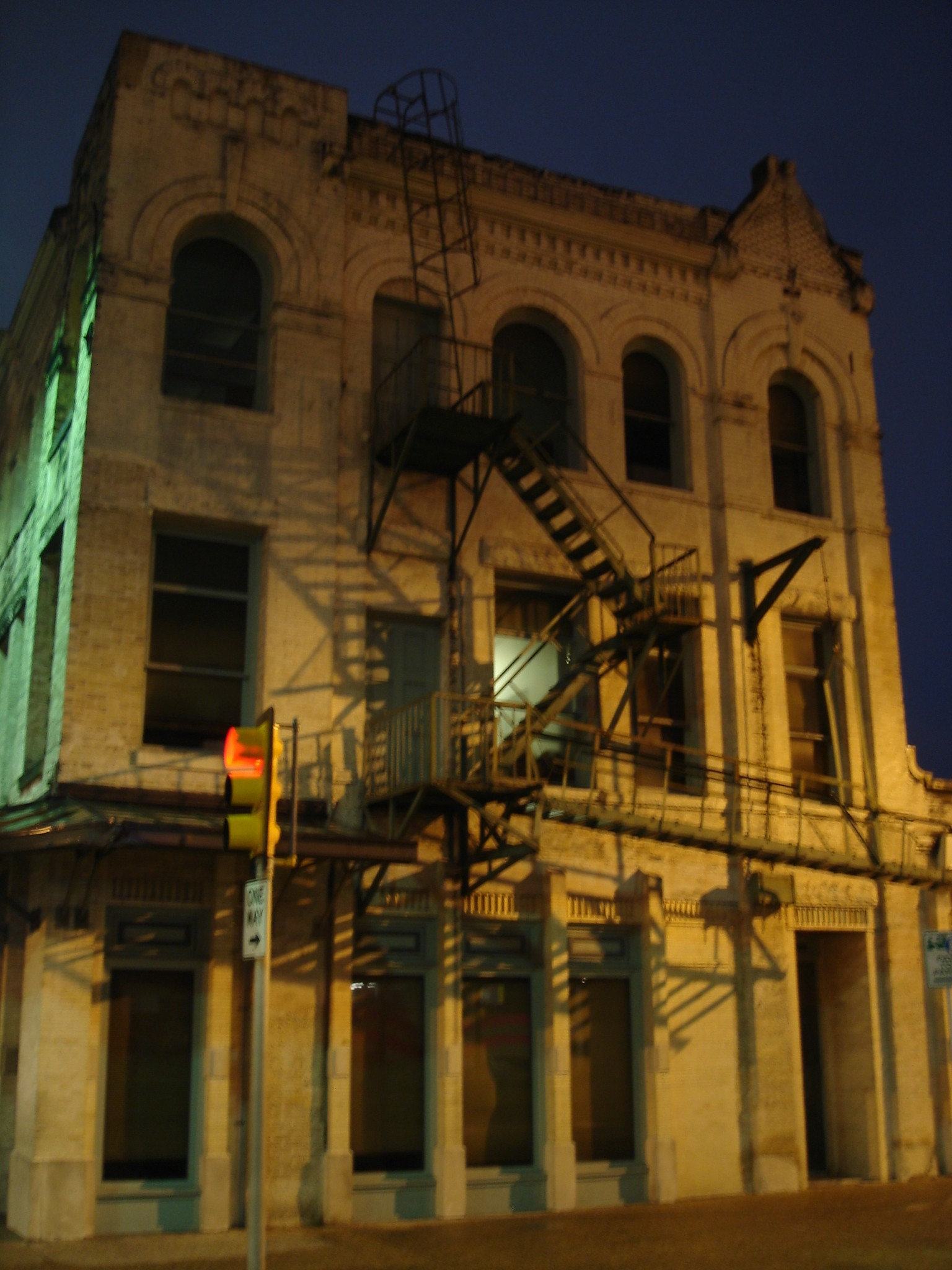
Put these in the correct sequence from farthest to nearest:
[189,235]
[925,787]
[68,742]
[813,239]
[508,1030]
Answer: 1. [813,239]
2. [925,787]
3. [189,235]
4. [508,1030]
5. [68,742]

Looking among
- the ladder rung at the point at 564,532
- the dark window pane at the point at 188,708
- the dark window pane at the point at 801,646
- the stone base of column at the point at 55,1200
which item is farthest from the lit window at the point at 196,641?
the dark window pane at the point at 801,646

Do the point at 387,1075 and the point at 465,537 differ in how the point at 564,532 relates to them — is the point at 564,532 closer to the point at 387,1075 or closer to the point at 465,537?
the point at 465,537

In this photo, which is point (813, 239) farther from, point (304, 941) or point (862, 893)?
point (304, 941)

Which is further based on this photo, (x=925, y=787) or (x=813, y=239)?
(x=813, y=239)

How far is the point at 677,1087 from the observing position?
16.7 meters

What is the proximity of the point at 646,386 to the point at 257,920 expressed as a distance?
1247 cm

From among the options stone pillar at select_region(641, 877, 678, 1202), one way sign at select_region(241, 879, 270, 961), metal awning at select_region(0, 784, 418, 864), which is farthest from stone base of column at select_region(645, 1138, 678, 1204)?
one way sign at select_region(241, 879, 270, 961)

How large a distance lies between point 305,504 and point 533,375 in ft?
14.9

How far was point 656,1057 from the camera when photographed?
16391 millimetres

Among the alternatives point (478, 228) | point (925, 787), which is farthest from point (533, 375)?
point (925, 787)

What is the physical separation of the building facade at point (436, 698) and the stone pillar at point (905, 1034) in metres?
0.06

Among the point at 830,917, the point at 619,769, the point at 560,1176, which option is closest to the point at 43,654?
the point at 619,769

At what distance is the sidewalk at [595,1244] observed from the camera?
12375 mm

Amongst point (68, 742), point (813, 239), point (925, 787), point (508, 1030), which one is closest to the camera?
point (68, 742)
